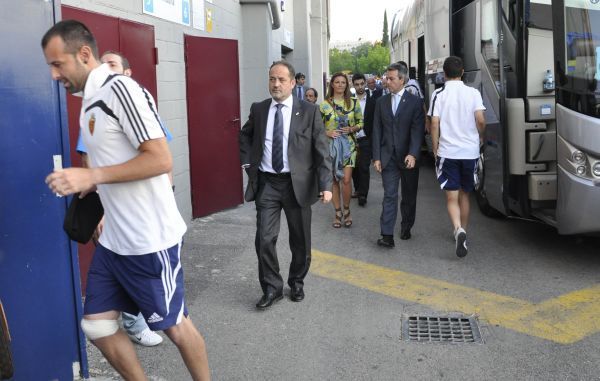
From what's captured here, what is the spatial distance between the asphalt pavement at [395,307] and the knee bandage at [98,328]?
3.68 feet

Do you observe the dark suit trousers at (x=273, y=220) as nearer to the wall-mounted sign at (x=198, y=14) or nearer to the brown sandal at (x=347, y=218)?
the brown sandal at (x=347, y=218)

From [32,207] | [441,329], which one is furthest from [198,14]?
[32,207]

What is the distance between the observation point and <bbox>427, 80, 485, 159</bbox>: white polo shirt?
6965mm

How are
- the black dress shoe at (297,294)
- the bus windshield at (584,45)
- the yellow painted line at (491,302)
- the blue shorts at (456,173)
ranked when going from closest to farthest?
the yellow painted line at (491,302) < the black dress shoe at (297,294) < the bus windshield at (584,45) < the blue shorts at (456,173)

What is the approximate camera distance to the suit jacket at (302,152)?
5.43m

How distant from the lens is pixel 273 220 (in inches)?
219

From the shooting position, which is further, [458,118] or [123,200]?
[458,118]

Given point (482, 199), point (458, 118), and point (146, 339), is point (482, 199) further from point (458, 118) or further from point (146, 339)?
point (146, 339)

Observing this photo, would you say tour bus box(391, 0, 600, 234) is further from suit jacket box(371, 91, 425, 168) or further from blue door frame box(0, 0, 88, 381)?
blue door frame box(0, 0, 88, 381)

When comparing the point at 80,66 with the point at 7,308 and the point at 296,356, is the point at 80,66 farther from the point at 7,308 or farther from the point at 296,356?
the point at 296,356

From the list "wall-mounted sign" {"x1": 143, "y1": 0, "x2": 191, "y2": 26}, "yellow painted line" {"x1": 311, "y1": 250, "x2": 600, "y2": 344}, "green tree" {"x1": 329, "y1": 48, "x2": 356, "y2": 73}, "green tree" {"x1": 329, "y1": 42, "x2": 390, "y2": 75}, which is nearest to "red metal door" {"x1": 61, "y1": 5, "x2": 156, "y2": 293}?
"wall-mounted sign" {"x1": 143, "y1": 0, "x2": 191, "y2": 26}

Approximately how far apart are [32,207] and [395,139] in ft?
15.0

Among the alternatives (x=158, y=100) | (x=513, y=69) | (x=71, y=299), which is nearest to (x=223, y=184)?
(x=158, y=100)

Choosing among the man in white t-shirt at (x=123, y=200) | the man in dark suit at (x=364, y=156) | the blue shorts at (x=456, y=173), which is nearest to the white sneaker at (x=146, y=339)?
the man in white t-shirt at (x=123, y=200)
